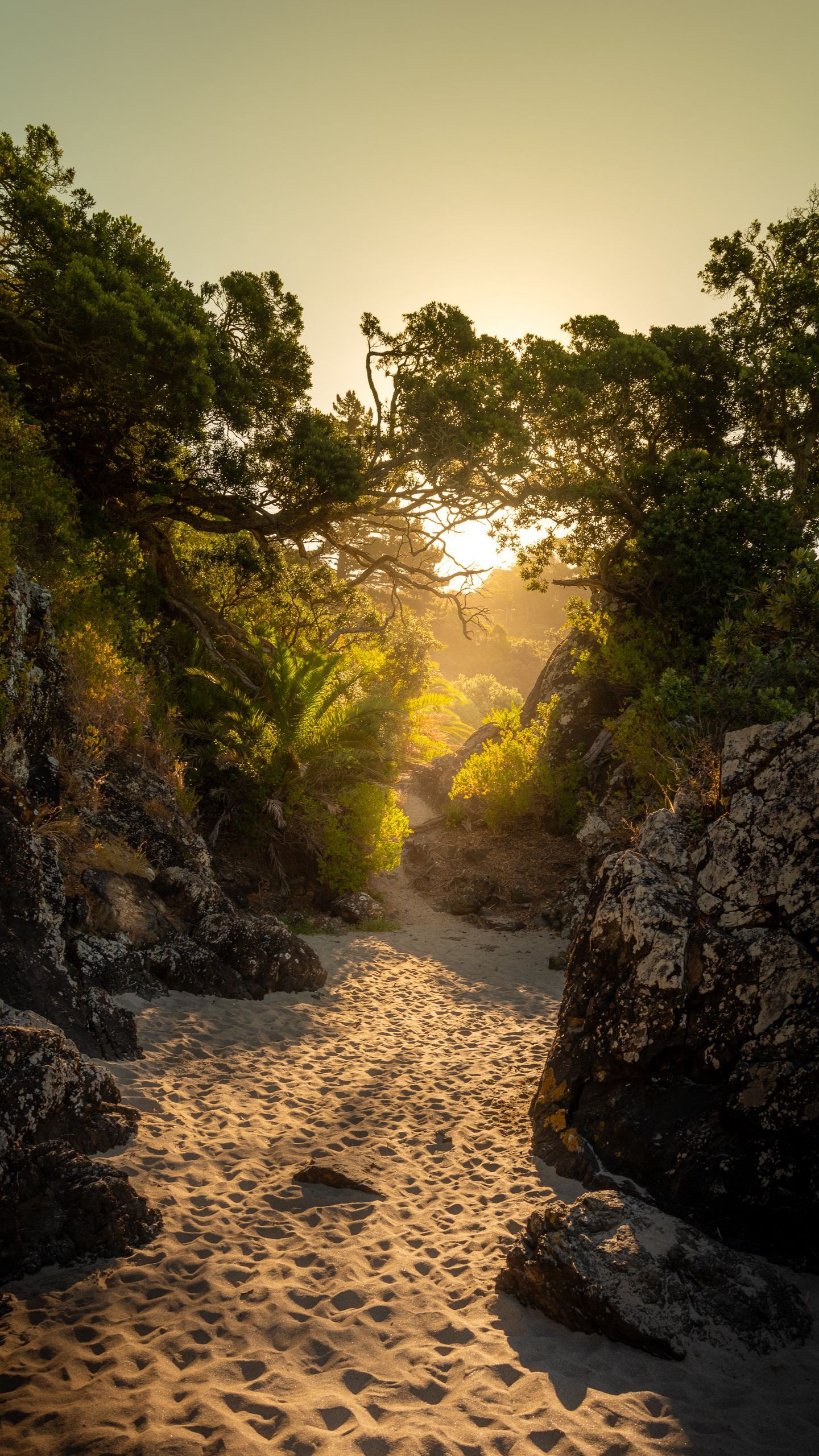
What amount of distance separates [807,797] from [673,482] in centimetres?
819

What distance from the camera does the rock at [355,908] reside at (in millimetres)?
12109

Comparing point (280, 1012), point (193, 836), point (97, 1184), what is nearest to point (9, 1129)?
point (97, 1184)

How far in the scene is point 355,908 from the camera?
1216 centimetres

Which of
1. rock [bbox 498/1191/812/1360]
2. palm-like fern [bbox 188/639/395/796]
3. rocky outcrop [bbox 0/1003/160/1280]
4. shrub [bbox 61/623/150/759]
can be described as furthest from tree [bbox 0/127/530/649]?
rock [bbox 498/1191/812/1360]

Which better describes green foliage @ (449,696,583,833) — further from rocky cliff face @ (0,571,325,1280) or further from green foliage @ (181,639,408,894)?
rocky cliff face @ (0,571,325,1280)

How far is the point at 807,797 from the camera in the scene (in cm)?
512

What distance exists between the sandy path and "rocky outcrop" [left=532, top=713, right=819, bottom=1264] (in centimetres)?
74

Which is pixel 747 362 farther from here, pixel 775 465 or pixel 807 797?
pixel 807 797

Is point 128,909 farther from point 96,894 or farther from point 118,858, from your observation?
point 118,858

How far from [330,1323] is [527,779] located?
41.6ft

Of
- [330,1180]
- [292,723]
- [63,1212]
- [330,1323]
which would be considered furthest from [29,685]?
[330,1323]

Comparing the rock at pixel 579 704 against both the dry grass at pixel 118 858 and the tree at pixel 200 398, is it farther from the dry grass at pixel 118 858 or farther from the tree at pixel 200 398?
the dry grass at pixel 118 858

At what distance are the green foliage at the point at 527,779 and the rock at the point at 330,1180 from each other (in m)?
10.6

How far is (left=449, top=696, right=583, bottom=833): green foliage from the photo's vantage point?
1494 cm
